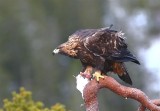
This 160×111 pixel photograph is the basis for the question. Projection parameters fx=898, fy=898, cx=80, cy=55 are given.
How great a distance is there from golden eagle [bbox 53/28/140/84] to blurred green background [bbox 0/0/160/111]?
637 inches

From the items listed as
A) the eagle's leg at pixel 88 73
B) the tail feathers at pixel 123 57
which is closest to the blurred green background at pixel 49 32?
the tail feathers at pixel 123 57

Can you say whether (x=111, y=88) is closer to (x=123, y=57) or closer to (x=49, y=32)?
(x=123, y=57)

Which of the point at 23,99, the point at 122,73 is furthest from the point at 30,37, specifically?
the point at 122,73

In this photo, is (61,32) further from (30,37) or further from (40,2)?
(40,2)

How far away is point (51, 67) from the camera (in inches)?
1042

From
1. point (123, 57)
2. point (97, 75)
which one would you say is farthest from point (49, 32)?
point (97, 75)

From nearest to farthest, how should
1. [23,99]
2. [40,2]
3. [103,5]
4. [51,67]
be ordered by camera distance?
[23,99] → [51,67] → [103,5] → [40,2]

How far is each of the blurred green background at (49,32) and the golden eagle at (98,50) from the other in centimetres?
1618

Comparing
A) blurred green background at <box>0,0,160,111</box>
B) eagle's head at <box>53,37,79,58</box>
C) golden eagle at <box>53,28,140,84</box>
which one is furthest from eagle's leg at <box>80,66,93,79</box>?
blurred green background at <box>0,0,160,111</box>

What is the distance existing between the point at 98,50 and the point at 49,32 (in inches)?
869

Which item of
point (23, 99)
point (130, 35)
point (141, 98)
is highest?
point (130, 35)

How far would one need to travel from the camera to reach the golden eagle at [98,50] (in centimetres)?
654

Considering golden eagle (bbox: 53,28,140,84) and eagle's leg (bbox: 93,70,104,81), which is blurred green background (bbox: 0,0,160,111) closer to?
golden eagle (bbox: 53,28,140,84)

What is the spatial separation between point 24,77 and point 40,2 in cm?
519
